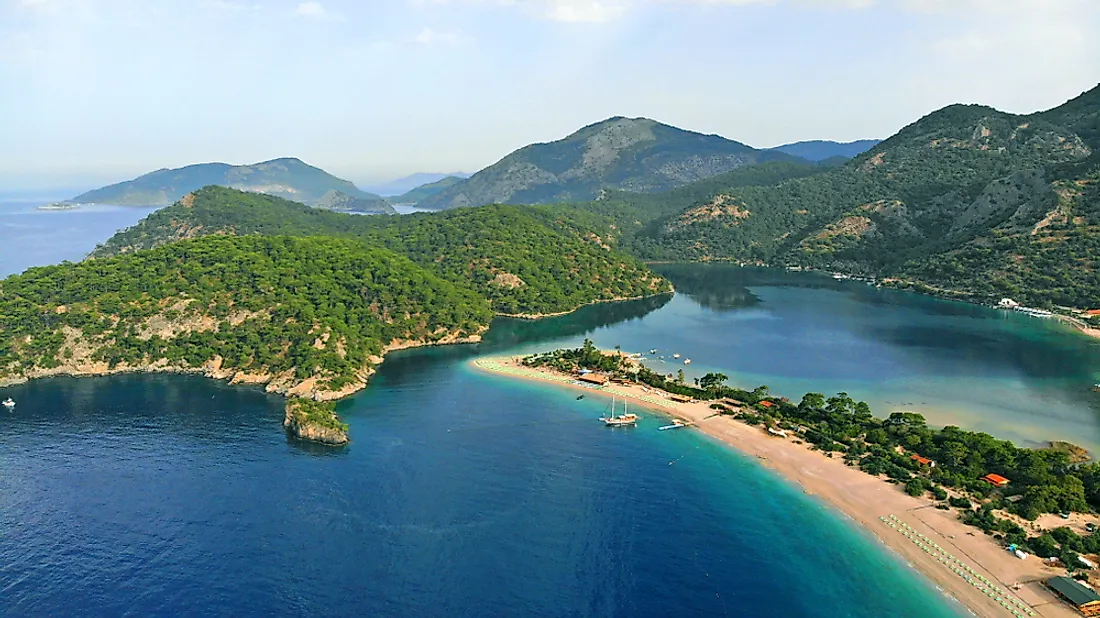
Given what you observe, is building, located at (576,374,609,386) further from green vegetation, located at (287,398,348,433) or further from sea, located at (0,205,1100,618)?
green vegetation, located at (287,398,348,433)

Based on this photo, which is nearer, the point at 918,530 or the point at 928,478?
the point at 918,530

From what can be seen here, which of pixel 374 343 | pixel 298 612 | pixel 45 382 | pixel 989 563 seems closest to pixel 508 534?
pixel 298 612

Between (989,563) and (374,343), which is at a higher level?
(374,343)

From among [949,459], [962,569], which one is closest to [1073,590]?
[962,569]

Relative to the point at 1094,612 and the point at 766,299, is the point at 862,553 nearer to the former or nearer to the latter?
the point at 1094,612

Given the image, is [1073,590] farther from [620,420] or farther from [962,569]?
[620,420]
